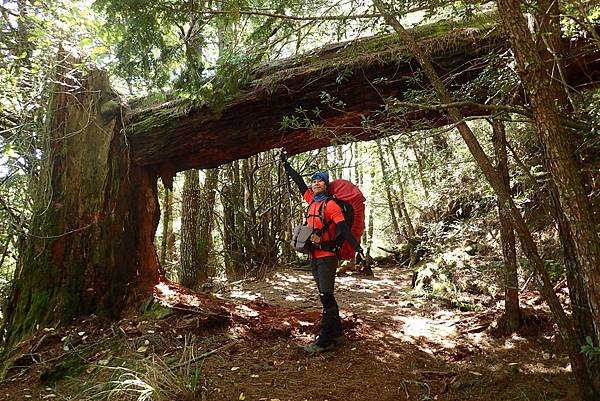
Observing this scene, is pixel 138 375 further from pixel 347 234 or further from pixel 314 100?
pixel 314 100

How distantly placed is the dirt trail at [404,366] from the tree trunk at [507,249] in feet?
0.82

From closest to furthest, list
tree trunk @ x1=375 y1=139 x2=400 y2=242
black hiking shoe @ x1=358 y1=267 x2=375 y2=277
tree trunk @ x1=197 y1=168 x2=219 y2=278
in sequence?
tree trunk @ x1=375 y1=139 x2=400 y2=242, tree trunk @ x1=197 y1=168 x2=219 y2=278, black hiking shoe @ x1=358 y1=267 x2=375 y2=277

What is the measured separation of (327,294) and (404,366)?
1171mm

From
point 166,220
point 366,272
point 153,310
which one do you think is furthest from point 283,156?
point 166,220

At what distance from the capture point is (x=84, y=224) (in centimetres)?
618

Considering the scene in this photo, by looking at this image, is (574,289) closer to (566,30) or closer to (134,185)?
(566,30)

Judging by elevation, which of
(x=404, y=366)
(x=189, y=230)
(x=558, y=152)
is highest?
(x=558, y=152)

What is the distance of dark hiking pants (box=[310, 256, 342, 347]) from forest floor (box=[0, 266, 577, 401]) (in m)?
0.22

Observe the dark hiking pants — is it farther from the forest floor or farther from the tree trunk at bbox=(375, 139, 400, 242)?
the tree trunk at bbox=(375, 139, 400, 242)

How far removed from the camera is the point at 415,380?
439cm

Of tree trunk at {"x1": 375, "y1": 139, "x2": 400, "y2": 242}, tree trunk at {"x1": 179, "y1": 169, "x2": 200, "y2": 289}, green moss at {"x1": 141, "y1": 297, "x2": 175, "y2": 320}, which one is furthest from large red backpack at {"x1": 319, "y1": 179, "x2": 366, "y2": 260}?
tree trunk at {"x1": 179, "y1": 169, "x2": 200, "y2": 289}

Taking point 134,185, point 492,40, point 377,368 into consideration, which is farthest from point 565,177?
point 134,185

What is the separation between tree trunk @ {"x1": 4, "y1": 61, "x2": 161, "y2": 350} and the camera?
5.88 m

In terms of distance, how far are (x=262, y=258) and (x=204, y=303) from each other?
5836 millimetres
